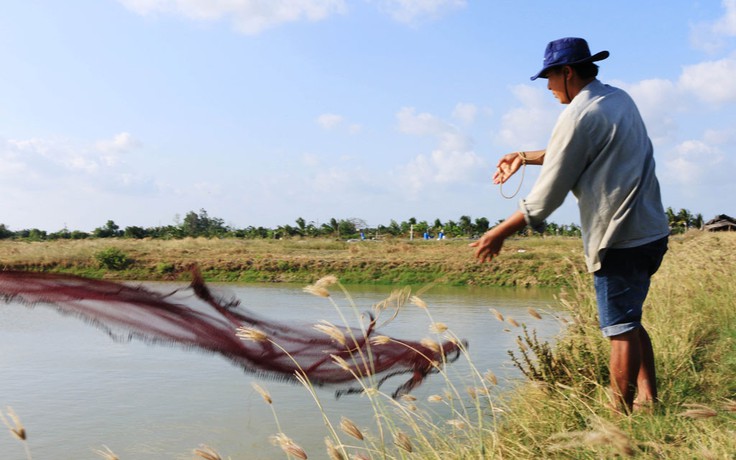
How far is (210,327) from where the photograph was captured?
10.7ft

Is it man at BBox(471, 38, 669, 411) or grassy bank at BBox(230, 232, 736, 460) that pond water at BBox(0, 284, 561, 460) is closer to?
grassy bank at BBox(230, 232, 736, 460)

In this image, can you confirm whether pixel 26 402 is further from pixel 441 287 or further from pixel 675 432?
pixel 441 287

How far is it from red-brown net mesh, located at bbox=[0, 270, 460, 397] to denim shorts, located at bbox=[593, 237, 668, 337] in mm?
747

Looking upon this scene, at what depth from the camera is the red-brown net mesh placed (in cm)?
295

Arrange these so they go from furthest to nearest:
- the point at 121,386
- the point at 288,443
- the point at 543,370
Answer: the point at 121,386 < the point at 543,370 < the point at 288,443

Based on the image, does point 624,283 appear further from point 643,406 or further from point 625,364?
point 643,406

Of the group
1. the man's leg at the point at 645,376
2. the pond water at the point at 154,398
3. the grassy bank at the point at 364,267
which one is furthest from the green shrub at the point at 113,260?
the man's leg at the point at 645,376

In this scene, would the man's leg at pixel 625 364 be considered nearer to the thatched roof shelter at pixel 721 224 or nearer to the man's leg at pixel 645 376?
the man's leg at pixel 645 376

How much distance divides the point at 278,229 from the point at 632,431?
47296 mm

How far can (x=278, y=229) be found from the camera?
49.5 meters

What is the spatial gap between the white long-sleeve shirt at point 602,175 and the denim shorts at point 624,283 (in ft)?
0.15

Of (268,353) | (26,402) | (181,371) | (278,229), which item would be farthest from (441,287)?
(278,229)

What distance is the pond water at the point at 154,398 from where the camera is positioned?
16.8 feet

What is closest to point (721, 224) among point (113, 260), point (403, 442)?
point (113, 260)
